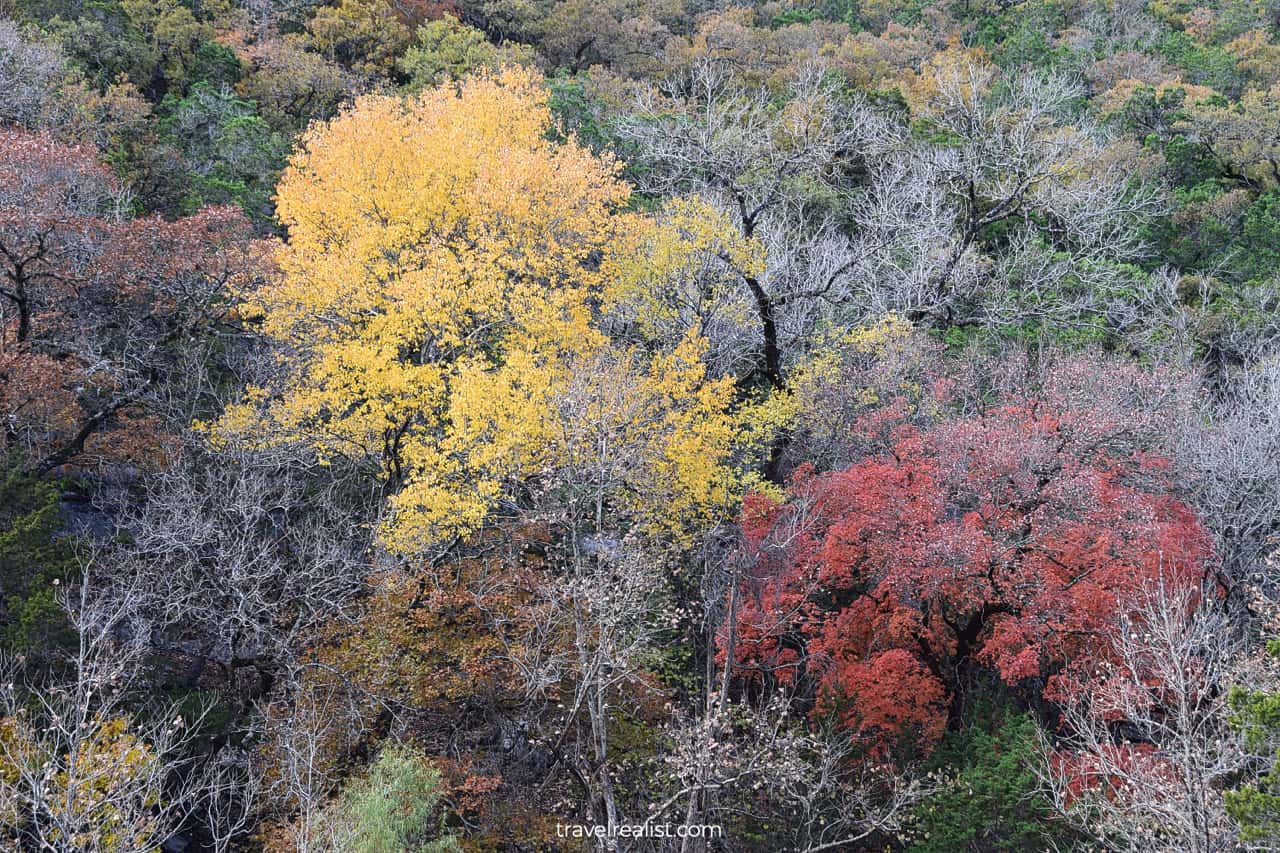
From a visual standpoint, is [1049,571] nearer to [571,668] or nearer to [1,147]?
[571,668]

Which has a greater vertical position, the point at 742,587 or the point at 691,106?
the point at 691,106

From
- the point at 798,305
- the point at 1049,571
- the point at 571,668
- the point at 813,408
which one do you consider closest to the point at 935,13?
the point at 798,305

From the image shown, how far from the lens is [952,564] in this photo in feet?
45.6

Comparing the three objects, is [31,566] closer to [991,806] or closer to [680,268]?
[680,268]

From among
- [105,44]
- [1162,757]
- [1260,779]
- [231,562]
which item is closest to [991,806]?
[1162,757]

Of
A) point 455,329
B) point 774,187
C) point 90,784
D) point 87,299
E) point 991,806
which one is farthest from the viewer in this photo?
point 774,187

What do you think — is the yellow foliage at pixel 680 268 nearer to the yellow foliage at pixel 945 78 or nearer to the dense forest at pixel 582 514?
the dense forest at pixel 582 514

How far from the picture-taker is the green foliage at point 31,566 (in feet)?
39.7

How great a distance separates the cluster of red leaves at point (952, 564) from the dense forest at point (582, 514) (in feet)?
0.33

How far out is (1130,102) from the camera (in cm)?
3566

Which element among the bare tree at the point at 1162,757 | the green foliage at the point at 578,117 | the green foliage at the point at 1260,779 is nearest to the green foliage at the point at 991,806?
the bare tree at the point at 1162,757

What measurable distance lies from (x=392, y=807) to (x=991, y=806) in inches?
311

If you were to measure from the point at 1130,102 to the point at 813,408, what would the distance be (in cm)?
2635

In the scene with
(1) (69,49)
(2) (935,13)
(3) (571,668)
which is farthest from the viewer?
(2) (935,13)
